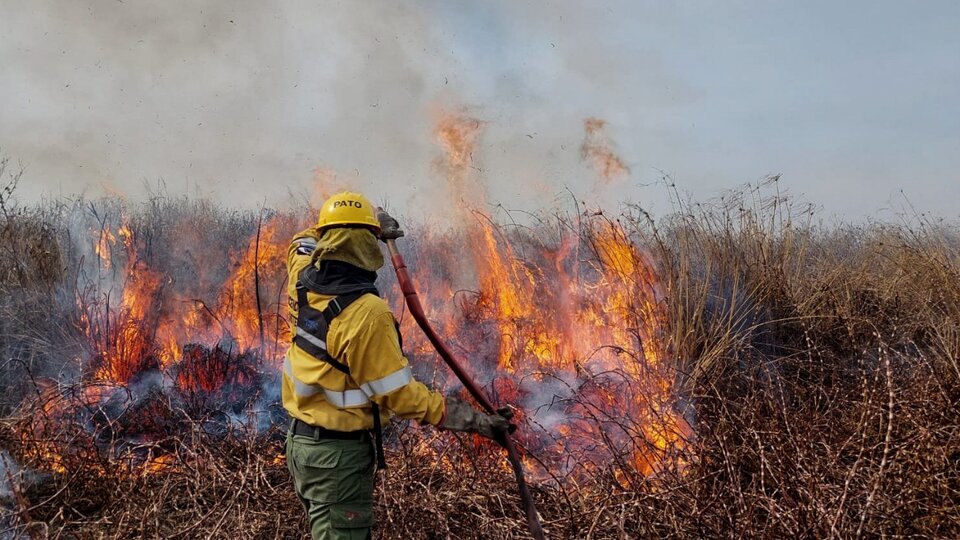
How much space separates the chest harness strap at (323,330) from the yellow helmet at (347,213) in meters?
0.34

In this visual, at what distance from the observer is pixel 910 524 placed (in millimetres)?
3266

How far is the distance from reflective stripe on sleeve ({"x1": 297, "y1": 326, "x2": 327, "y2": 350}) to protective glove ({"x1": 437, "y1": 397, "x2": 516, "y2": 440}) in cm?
67

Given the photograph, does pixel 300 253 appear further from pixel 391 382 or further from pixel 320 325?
pixel 391 382

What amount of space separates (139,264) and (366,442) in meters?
6.18

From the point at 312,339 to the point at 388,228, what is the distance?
81 cm

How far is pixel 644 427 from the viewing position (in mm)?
4973

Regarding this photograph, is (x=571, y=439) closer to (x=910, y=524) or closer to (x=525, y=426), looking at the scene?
(x=525, y=426)

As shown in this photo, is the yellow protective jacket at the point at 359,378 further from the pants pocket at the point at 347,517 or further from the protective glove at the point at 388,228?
the protective glove at the point at 388,228

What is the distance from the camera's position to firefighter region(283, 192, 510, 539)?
2715 millimetres

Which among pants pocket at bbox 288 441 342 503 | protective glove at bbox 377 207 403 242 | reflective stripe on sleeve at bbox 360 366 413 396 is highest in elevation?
protective glove at bbox 377 207 403 242

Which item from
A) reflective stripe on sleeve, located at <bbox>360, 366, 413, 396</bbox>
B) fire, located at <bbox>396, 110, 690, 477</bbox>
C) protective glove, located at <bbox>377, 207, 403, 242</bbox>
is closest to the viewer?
reflective stripe on sleeve, located at <bbox>360, 366, 413, 396</bbox>

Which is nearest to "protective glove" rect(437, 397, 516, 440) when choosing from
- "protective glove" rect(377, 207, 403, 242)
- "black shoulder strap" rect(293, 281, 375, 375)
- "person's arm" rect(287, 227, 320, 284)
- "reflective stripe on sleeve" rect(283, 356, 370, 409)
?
"reflective stripe on sleeve" rect(283, 356, 370, 409)

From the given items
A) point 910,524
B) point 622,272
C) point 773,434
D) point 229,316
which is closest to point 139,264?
point 229,316

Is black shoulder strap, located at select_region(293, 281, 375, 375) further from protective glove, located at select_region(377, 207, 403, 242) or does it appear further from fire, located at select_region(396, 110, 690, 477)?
fire, located at select_region(396, 110, 690, 477)
